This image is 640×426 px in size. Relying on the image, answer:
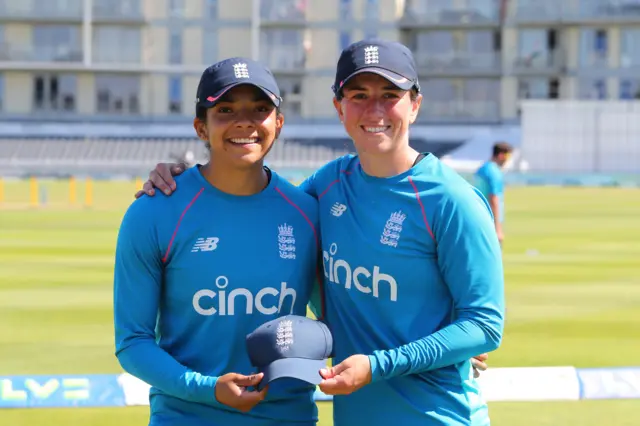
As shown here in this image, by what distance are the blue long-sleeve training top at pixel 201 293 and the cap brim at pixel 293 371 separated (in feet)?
1.12

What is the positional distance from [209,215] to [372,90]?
2.83ft

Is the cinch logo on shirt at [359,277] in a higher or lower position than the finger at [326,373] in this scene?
higher

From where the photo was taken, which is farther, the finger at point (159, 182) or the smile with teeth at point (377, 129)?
the finger at point (159, 182)

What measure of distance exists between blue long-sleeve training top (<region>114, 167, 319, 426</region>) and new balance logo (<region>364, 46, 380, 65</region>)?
0.80m

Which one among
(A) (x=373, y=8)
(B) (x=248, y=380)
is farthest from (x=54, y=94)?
(B) (x=248, y=380)

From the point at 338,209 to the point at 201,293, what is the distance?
695 millimetres

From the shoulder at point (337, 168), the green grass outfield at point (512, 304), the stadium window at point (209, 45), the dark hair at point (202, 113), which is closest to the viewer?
the dark hair at point (202, 113)

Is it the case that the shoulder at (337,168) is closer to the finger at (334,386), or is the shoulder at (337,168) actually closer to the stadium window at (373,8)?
the finger at (334,386)

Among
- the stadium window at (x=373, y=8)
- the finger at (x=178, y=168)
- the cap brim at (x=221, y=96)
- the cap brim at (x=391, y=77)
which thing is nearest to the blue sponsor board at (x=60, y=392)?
the finger at (x=178, y=168)

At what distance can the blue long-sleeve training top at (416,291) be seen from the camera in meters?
4.50

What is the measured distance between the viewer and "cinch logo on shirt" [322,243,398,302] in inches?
182

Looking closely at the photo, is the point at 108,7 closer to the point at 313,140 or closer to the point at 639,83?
the point at 313,140

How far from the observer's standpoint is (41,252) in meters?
23.9

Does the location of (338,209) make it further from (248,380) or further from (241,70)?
(248,380)
